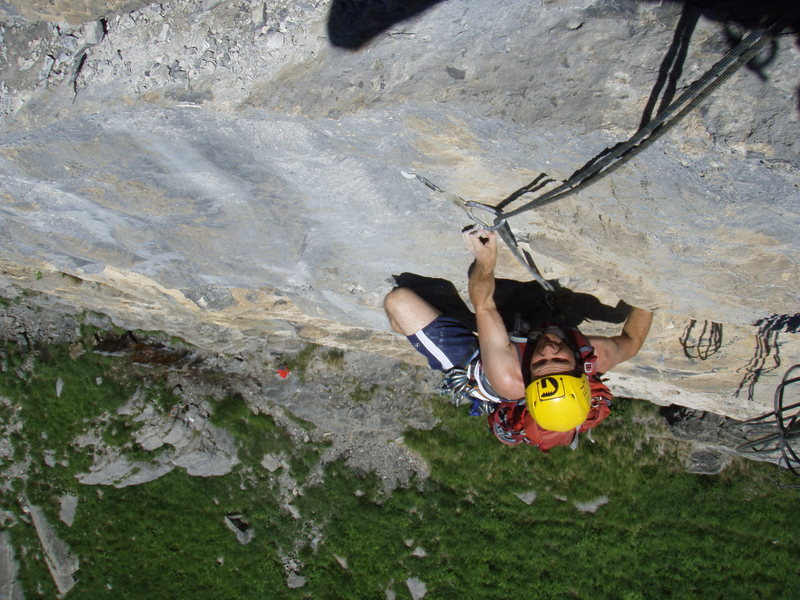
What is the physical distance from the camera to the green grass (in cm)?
565

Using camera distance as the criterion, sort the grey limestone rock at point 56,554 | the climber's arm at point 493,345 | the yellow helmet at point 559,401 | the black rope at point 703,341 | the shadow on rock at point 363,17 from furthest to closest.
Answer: the grey limestone rock at point 56,554 → the black rope at point 703,341 → the climber's arm at point 493,345 → the yellow helmet at point 559,401 → the shadow on rock at point 363,17

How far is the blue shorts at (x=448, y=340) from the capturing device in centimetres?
402

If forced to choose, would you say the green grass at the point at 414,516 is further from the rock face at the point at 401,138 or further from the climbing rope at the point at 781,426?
the rock face at the point at 401,138

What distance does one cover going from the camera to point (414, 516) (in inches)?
234

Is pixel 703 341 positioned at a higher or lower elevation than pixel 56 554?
higher

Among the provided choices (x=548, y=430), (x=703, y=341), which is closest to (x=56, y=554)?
(x=548, y=430)

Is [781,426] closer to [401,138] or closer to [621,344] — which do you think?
[621,344]

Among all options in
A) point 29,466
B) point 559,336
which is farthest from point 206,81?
point 29,466

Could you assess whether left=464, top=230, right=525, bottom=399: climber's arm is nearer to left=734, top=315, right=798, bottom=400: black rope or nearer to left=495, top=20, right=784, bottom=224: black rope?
left=495, top=20, right=784, bottom=224: black rope

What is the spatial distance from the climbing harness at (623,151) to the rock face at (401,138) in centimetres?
6

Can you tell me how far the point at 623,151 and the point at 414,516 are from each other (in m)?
4.91

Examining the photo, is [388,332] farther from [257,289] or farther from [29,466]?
[29,466]

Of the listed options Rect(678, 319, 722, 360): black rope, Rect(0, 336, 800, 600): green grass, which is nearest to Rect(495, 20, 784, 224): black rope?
Rect(678, 319, 722, 360): black rope

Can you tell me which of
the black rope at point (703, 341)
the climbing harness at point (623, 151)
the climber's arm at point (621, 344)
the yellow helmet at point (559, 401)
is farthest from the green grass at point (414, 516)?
the climbing harness at point (623, 151)
